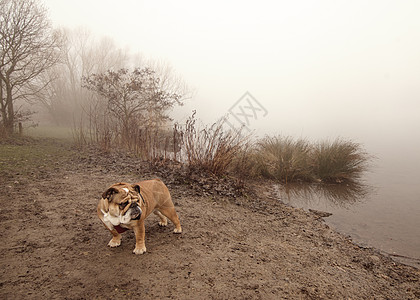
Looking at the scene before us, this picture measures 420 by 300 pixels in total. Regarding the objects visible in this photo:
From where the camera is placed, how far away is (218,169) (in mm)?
6164

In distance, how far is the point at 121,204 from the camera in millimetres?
2223

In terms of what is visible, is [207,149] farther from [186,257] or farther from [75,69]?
[75,69]

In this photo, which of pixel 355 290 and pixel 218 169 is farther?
pixel 218 169

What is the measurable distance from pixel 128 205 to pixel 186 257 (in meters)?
1.01

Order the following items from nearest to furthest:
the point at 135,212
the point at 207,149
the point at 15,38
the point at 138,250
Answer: the point at 135,212 < the point at 138,250 < the point at 207,149 < the point at 15,38

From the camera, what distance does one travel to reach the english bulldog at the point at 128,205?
7.25 feet

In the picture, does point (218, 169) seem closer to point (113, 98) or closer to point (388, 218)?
point (388, 218)

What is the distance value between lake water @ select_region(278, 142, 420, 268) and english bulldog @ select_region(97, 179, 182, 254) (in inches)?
147

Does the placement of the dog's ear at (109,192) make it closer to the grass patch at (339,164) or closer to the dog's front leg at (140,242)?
the dog's front leg at (140,242)

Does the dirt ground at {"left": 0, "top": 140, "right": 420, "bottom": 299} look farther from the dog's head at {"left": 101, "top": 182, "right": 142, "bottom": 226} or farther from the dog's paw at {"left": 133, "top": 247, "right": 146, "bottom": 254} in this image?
the dog's head at {"left": 101, "top": 182, "right": 142, "bottom": 226}

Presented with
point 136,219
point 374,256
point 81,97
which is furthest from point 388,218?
point 81,97

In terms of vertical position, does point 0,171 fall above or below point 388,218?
above

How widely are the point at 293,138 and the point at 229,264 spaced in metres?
7.98

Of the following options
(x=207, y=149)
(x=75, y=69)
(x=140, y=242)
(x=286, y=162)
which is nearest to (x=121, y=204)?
(x=140, y=242)
